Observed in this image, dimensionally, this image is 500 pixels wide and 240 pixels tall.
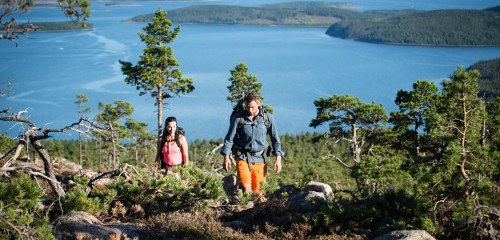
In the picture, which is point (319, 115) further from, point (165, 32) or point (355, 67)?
point (355, 67)

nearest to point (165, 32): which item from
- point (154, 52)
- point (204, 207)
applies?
point (154, 52)

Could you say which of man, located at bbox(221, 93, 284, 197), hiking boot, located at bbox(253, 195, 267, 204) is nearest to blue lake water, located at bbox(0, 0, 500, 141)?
hiking boot, located at bbox(253, 195, 267, 204)

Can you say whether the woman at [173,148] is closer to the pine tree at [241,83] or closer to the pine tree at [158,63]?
the pine tree at [158,63]

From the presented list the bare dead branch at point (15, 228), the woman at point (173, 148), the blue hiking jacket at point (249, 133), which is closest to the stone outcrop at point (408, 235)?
the blue hiking jacket at point (249, 133)

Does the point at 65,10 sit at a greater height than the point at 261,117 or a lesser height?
greater

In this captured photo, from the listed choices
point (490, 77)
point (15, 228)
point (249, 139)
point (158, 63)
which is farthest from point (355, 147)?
point (490, 77)

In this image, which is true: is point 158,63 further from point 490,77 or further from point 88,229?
point 490,77

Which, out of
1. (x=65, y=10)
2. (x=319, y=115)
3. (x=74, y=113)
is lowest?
(x=74, y=113)

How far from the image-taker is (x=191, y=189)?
7.62 metres

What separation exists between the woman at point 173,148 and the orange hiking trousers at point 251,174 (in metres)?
1.23

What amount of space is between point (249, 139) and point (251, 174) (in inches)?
35.8

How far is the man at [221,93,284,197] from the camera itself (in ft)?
25.3

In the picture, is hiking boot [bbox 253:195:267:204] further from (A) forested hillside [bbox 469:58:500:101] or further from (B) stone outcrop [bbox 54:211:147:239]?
(A) forested hillside [bbox 469:58:500:101]

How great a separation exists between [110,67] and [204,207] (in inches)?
5157
